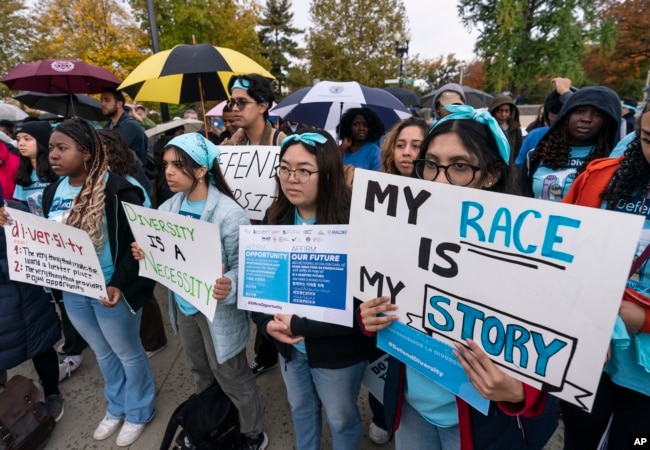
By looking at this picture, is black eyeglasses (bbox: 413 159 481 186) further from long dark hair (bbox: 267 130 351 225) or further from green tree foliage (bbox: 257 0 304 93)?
green tree foliage (bbox: 257 0 304 93)

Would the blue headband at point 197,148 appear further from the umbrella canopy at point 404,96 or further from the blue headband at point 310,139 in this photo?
the umbrella canopy at point 404,96

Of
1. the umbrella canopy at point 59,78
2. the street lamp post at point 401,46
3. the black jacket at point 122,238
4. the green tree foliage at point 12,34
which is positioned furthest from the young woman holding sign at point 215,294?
the green tree foliage at point 12,34

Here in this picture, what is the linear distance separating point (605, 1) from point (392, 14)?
14865 mm

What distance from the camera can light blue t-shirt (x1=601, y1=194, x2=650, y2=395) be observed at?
4.19 feet

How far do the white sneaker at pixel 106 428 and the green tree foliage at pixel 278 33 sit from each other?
38.9 metres

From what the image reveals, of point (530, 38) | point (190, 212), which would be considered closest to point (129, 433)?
point (190, 212)

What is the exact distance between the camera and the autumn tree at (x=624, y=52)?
22.1m

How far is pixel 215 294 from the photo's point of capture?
180 cm

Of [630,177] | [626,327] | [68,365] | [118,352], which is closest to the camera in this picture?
[626,327]

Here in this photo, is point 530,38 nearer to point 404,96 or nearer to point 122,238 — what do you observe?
point 404,96

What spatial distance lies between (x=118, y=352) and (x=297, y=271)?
1665 mm

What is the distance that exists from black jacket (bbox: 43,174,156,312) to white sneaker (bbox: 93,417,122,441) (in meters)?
1.01

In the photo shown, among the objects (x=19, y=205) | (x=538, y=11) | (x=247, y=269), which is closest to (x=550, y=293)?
(x=247, y=269)

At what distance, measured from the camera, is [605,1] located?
22688mm
